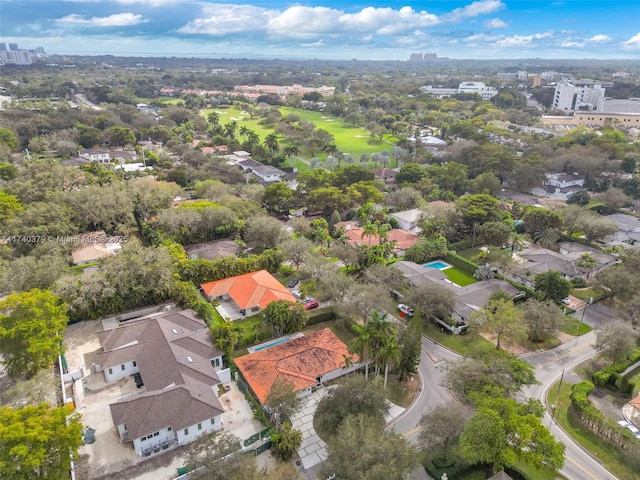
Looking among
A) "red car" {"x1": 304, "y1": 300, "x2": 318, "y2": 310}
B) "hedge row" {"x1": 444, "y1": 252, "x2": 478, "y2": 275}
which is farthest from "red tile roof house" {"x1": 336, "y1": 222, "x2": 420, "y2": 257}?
"red car" {"x1": 304, "y1": 300, "x2": 318, "y2": 310}

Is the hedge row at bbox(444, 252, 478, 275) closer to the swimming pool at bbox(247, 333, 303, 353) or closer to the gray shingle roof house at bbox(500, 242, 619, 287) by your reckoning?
the gray shingle roof house at bbox(500, 242, 619, 287)

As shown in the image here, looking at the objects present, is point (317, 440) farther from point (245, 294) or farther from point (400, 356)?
point (245, 294)

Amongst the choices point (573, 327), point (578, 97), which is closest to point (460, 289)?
point (573, 327)

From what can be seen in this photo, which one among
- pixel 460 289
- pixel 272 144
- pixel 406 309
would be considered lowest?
pixel 406 309

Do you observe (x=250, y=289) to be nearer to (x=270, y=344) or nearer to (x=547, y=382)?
(x=270, y=344)

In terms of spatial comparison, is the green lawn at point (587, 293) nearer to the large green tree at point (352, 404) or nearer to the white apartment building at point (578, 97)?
the large green tree at point (352, 404)

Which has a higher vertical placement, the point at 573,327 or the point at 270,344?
the point at 270,344

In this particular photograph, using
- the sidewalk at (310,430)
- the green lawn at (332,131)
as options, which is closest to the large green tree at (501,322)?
the sidewalk at (310,430)
